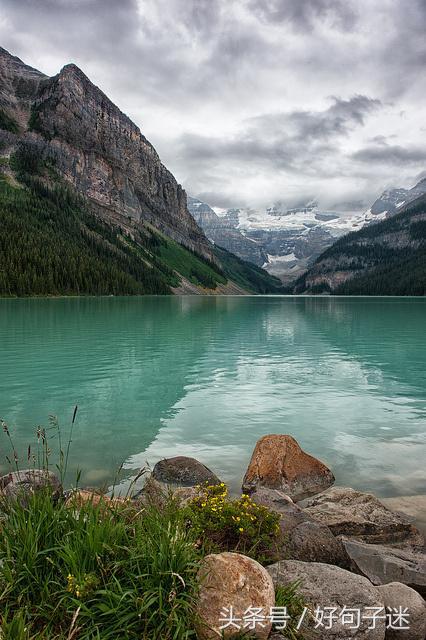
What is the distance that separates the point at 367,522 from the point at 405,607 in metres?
4.57

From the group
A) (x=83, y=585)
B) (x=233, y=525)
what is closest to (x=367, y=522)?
(x=233, y=525)

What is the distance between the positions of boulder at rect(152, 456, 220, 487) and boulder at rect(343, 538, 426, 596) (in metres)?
6.68

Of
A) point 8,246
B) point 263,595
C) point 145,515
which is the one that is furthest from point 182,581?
point 8,246

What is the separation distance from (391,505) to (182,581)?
1081 centimetres

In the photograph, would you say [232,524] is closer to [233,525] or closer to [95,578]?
[233,525]

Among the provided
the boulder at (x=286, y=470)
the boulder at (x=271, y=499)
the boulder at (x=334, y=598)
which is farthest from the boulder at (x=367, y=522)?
the boulder at (x=334, y=598)

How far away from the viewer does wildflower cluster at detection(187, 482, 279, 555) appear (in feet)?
24.2

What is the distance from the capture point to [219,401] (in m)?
28.9

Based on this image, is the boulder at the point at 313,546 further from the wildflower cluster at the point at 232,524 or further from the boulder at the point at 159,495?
the boulder at the point at 159,495

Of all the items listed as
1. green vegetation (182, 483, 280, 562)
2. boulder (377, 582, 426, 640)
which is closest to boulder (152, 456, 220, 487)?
green vegetation (182, 483, 280, 562)

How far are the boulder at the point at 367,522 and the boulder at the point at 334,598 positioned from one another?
3.88m

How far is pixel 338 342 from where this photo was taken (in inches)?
2435

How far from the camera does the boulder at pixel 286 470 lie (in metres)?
15.1

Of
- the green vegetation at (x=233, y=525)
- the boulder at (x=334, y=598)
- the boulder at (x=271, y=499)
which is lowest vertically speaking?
the boulder at (x=271, y=499)
